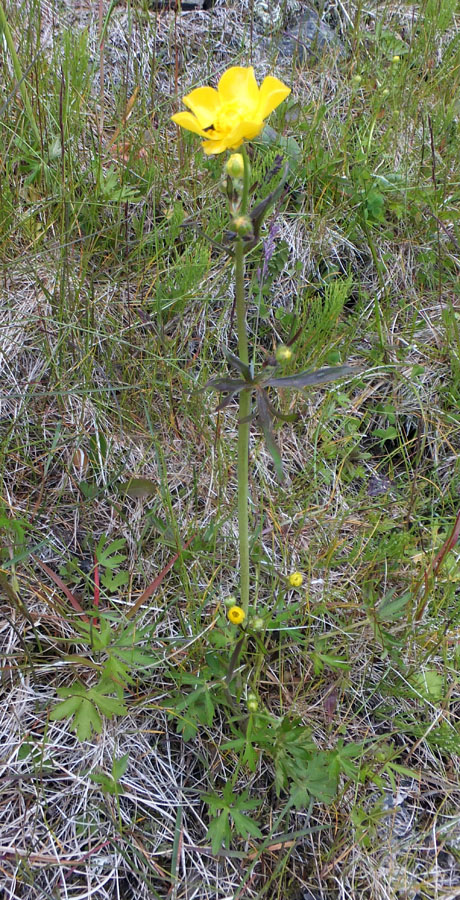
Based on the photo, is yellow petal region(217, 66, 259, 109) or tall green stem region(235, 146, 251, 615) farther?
yellow petal region(217, 66, 259, 109)

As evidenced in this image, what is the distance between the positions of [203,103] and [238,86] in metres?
0.09

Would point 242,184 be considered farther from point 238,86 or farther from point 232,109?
point 238,86

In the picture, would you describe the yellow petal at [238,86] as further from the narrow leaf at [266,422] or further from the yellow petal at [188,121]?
the narrow leaf at [266,422]

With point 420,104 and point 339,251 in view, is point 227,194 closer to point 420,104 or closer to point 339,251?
point 339,251

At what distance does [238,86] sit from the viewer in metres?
1.38

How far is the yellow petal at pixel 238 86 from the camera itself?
134 cm

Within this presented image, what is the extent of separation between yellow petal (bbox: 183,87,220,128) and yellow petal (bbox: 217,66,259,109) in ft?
0.06

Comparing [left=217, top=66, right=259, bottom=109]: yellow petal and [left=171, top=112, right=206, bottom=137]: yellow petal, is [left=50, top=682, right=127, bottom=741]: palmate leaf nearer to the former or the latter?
[left=171, top=112, right=206, bottom=137]: yellow petal

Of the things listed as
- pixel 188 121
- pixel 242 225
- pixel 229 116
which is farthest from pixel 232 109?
pixel 242 225

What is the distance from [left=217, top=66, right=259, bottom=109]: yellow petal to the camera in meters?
1.34

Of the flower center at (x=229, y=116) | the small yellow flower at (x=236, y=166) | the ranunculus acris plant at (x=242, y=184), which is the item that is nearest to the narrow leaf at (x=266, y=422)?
the ranunculus acris plant at (x=242, y=184)

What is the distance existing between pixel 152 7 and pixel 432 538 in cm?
280

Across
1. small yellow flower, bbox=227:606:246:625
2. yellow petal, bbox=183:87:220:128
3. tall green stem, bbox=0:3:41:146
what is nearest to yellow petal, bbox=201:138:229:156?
yellow petal, bbox=183:87:220:128

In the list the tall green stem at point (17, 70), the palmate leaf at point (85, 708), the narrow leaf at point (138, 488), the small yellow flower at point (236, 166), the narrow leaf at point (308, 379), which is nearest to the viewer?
the small yellow flower at point (236, 166)
